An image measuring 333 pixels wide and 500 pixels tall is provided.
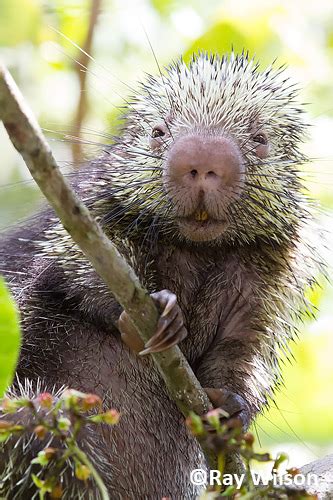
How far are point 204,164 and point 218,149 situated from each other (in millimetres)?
106

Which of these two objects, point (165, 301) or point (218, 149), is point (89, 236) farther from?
point (218, 149)

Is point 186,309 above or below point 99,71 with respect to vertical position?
below

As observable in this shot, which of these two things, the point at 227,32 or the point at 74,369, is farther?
the point at 227,32

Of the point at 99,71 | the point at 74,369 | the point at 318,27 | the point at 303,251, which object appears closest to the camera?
the point at 74,369

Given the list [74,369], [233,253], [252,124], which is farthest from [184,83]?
[74,369]

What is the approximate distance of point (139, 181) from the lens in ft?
12.0

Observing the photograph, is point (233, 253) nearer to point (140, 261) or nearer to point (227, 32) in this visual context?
point (140, 261)

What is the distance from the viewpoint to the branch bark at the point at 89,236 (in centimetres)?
208

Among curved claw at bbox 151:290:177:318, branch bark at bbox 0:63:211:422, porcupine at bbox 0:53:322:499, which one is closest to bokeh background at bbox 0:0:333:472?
porcupine at bbox 0:53:322:499

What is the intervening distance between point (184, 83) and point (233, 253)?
761 millimetres

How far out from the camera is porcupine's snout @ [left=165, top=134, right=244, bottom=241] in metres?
3.15

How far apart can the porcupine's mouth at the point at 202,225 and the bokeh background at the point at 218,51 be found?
77cm

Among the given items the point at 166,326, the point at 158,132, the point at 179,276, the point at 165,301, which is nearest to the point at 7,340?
the point at 166,326

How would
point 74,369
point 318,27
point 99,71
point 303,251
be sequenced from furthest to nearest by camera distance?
point 318,27
point 99,71
point 303,251
point 74,369
